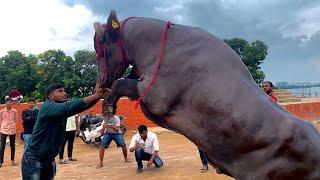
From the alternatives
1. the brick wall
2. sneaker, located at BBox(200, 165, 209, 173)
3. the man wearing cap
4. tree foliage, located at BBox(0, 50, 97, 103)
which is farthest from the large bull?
tree foliage, located at BBox(0, 50, 97, 103)

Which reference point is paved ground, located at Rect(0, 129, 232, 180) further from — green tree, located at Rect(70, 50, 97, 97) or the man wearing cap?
green tree, located at Rect(70, 50, 97, 97)

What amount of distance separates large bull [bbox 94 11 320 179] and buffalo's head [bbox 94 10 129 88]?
120mm

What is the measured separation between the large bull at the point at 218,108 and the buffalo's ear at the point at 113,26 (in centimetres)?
2

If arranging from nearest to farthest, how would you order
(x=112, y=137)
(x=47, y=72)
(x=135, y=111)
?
(x=112, y=137) < (x=135, y=111) < (x=47, y=72)

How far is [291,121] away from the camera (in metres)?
2.12

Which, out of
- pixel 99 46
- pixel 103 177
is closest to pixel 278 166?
pixel 99 46

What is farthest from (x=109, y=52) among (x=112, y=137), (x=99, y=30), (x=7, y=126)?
(x=7, y=126)

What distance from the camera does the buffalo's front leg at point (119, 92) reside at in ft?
7.82

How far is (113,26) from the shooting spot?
2465mm

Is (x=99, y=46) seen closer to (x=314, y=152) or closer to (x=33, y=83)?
(x=314, y=152)

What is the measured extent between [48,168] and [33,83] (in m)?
18.1

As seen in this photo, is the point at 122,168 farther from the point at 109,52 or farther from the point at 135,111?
the point at 135,111

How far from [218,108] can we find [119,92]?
24.5 inches

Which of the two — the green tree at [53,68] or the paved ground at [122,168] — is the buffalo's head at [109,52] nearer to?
the paved ground at [122,168]
